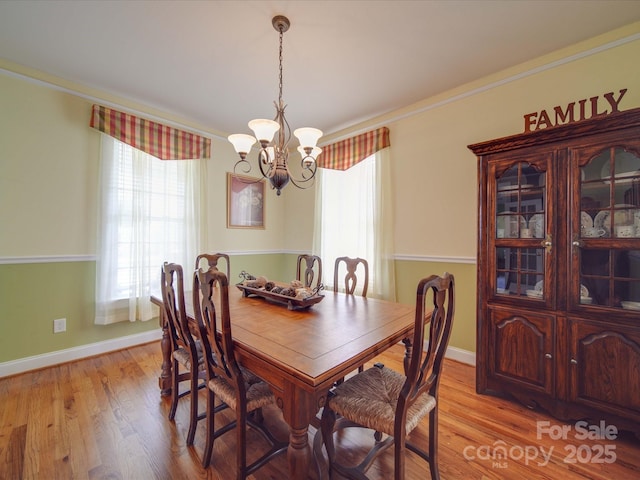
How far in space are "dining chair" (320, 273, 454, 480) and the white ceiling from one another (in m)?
1.79

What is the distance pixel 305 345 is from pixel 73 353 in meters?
2.69

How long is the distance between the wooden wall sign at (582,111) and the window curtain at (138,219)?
131 inches

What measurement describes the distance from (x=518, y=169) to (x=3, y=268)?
410cm

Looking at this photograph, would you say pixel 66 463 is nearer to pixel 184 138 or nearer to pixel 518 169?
pixel 184 138

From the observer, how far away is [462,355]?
256cm

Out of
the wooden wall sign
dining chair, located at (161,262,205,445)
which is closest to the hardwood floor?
dining chair, located at (161,262,205,445)

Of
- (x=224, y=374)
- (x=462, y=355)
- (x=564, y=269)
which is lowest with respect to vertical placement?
(x=462, y=355)

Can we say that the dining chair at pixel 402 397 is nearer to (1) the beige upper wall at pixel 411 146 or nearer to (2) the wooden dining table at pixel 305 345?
(2) the wooden dining table at pixel 305 345

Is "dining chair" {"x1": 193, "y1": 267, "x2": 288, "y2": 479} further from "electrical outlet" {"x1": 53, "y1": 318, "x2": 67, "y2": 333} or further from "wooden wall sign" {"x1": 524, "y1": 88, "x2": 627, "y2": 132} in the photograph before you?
"wooden wall sign" {"x1": 524, "y1": 88, "x2": 627, "y2": 132}

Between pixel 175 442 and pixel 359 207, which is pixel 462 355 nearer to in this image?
pixel 359 207

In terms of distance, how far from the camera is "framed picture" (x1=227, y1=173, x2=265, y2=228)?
3.70 metres

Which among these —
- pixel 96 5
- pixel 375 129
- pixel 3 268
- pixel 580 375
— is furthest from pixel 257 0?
pixel 580 375

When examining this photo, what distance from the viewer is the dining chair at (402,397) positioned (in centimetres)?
108

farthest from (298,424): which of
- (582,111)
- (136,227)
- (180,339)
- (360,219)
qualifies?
(136,227)
